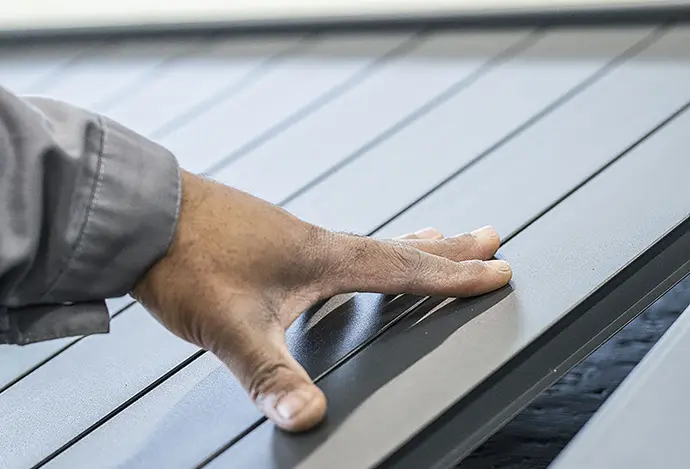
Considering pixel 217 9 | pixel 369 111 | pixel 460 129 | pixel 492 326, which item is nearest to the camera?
pixel 492 326

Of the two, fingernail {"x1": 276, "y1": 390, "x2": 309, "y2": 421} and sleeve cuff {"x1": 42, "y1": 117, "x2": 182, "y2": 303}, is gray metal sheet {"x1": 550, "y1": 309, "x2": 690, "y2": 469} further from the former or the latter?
sleeve cuff {"x1": 42, "y1": 117, "x2": 182, "y2": 303}

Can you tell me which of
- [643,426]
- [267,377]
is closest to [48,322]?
[267,377]

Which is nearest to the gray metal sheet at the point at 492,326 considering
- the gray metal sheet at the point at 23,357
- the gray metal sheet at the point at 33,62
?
the gray metal sheet at the point at 23,357

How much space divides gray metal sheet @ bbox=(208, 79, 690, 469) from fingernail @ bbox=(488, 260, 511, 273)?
0.02 m

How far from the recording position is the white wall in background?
2092 mm

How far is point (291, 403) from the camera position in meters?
1.03

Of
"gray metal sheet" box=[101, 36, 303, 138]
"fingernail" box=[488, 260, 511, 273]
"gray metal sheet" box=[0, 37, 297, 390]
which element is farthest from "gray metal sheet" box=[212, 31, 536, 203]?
"fingernail" box=[488, 260, 511, 273]

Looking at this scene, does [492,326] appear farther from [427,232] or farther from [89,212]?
[89,212]

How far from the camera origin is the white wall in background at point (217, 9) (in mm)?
2092

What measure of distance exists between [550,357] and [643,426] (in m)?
0.24

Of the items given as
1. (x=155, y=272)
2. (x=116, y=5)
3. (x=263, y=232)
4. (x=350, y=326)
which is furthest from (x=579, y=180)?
(x=116, y=5)

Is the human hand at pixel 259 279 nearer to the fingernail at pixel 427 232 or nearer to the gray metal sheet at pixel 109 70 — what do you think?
the fingernail at pixel 427 232

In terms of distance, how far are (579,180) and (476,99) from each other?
0.40 m

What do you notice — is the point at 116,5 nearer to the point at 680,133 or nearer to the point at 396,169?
the point at 396,169
